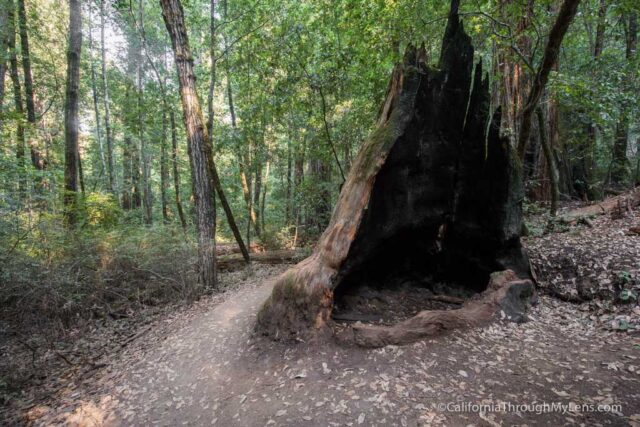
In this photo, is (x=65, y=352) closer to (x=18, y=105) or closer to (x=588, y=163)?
(x=18, y=105)

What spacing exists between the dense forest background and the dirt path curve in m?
3.06

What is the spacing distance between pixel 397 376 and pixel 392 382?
13cm

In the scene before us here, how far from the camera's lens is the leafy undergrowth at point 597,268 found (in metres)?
4.78

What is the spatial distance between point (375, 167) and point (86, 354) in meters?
6.47

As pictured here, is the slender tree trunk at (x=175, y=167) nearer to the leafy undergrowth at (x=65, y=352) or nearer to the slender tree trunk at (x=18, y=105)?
the slender tree trunk at (x=18, y=105)

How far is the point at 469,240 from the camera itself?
6.27 metres

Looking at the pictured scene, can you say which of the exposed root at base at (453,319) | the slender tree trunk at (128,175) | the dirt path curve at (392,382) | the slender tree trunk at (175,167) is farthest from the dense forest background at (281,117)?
the exposed root at base at (453,319)

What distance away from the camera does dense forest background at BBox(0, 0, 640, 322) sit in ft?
22.2

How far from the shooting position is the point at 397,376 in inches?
150

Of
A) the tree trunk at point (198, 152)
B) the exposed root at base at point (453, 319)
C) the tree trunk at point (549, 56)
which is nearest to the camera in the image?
the exposed root at base at point (453, 319)

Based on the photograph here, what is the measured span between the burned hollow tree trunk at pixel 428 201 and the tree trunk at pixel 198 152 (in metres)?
3.18

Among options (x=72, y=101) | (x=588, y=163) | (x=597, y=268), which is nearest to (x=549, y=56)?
(x=597, y=268)

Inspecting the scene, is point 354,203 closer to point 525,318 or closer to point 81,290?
point 525,318

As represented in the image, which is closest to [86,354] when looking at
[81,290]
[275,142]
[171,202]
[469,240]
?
Answer: [81,290]
